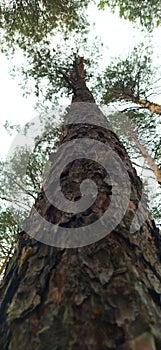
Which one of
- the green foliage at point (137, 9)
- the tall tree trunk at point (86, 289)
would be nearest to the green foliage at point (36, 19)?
the green foliage at point (137, 9)

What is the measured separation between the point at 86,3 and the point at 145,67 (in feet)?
8.23

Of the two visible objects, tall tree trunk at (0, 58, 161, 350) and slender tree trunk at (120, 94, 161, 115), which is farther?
slender tree trunk at (120, 94, 161, 115)

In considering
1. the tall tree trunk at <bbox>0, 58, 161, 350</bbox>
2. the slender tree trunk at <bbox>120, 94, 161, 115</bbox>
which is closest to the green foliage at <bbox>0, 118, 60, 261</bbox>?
the slender tree trunk at <bbox>120, 94, 161, 115</bbox>

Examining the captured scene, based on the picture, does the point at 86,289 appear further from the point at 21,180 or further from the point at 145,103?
the point at 21,180

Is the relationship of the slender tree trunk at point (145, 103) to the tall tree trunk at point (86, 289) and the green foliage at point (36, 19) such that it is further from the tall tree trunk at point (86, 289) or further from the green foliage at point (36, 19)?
the tall tree trunk at point (86, 289)

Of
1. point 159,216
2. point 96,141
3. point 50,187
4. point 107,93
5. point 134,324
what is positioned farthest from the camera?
point 107,93

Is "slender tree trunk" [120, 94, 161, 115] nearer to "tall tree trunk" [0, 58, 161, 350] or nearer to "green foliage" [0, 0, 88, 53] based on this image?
"green foliage" [0, 0, 88, 53]

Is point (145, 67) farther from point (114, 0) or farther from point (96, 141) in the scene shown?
point (96, 141)

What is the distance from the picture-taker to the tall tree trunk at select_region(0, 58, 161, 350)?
910 millimetres

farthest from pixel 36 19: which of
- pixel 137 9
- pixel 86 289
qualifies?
pixel 86 289

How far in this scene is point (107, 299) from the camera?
1009 mm

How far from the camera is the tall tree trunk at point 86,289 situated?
0.91m

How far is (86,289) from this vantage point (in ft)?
3.42

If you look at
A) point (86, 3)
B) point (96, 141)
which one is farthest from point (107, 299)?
point (86, 3)
